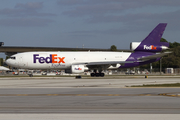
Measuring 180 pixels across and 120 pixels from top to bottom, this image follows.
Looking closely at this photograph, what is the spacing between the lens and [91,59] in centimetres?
5059

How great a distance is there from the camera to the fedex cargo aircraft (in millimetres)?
49219

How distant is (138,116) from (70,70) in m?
40.4

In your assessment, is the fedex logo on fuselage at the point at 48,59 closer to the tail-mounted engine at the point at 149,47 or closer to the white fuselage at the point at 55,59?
the white fuselage at the point at 55,59

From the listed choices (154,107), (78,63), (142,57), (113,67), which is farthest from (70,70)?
(154,107)

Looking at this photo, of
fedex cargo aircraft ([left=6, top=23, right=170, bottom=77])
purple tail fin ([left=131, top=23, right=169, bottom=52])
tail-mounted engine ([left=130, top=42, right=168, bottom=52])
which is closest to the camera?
fedex cargo aircraft ([left=6, top=23, right=170, bottom=77])

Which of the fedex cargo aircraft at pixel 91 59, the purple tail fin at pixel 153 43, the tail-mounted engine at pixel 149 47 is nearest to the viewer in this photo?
the fedex cargo aircraft at pixel 91 59

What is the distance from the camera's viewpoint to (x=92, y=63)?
49.4 m

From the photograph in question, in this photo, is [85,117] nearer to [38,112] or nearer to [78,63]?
[38,112]

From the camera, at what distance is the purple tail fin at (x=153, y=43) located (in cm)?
5250

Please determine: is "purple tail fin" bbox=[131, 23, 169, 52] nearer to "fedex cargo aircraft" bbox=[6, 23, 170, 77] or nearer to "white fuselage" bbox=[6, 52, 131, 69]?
"fedex cargo aircraft" bbox=[6, 23, 170, 77]

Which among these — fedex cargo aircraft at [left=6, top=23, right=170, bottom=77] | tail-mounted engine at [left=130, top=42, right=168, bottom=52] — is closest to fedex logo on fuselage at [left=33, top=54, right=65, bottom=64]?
fedex cargo aircraft at [left=6, top=23, right=170, bottom=77]

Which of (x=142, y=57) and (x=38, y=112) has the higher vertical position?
(x=142, y=57)

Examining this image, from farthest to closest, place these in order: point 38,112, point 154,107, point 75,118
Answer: point 154,107 < point 38,112 < point 75,118

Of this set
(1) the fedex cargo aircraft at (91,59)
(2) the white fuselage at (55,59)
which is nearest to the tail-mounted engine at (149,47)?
(1) the fedex cargo aircraft at (91,59)
